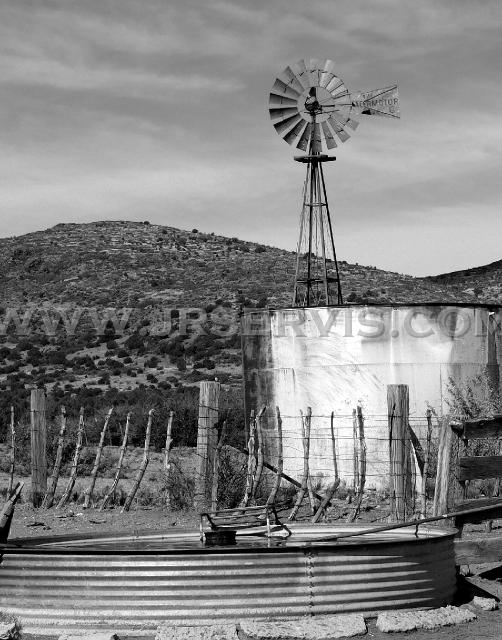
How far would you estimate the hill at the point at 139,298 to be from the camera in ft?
140

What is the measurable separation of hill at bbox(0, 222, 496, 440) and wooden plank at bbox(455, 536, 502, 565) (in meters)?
22.9

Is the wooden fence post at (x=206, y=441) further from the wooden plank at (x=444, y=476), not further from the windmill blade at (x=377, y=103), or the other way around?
the windmill blade at (x=377, y=103)

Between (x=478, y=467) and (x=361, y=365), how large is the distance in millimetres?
7928

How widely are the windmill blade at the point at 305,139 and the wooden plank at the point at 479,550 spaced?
44.9 ft

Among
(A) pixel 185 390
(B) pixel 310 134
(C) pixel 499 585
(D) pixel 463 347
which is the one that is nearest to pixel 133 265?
(A) pixel 185 390

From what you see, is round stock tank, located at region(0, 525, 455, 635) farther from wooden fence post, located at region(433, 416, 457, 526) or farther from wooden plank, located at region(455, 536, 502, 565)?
wooden fence post, located at region(433, 416, 457, 526)

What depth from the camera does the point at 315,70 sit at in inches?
830

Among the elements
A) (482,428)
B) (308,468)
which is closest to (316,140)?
(308,468)

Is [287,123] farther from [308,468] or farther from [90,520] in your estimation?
[90,520]

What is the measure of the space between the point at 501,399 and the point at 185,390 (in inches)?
827

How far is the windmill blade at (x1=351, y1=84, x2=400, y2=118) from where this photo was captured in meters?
21.2

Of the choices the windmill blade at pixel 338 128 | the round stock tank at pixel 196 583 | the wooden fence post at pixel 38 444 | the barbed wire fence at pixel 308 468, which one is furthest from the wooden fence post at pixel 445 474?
the windmill blade at pixel 338 128

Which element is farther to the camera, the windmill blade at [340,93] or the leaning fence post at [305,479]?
the windmill blade at [340,93]

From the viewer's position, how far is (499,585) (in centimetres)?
891
